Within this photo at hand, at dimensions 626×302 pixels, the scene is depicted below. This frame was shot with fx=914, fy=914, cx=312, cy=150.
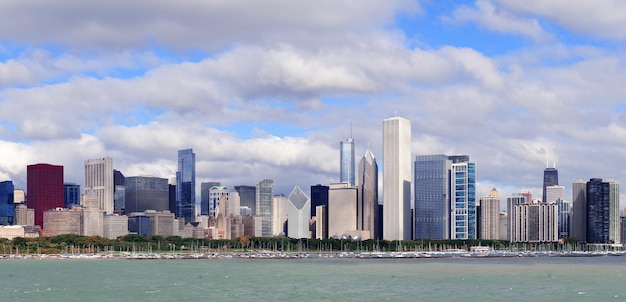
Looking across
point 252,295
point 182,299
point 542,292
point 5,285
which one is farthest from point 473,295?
point 5,285

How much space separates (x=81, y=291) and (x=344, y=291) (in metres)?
36.0

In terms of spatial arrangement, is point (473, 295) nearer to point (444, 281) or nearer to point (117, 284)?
point (444, 281)

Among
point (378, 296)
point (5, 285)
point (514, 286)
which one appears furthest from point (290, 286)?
point (5, 285)

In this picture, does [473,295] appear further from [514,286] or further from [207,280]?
[207,280]

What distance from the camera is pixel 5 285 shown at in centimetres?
13988

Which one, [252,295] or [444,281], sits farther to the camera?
[444,281]

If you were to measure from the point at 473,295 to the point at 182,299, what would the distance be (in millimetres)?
35968

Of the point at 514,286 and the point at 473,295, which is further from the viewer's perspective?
the point at 514,286

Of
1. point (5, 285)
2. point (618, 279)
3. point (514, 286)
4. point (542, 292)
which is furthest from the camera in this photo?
point (618, 279)

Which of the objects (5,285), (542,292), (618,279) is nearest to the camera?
(542,292)

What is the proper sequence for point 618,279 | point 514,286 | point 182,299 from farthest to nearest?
point 618,279 < point 514,286 < point 182,299

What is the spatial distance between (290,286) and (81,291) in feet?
96.1

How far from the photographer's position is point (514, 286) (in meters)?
131

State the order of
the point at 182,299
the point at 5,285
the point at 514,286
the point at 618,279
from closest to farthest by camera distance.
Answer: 1. the point at 182,299
2. the point at 514,286
3. the point at 5,285
4. the point at 618,279
